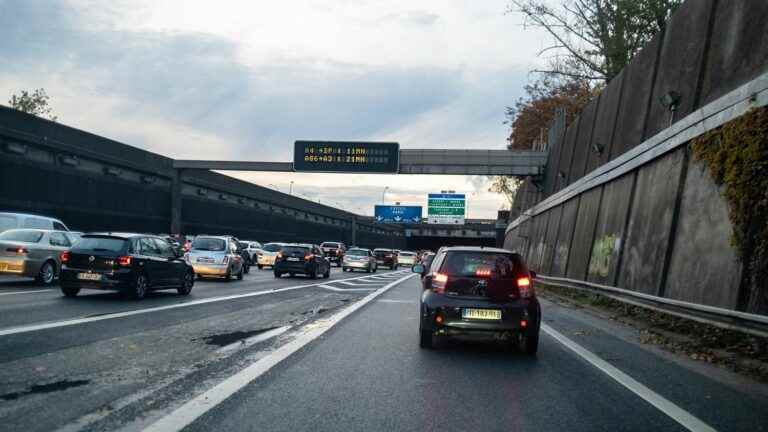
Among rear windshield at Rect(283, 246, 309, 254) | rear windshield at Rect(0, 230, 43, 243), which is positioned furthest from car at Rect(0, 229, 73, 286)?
rear windshield at Rect(283, 246, 309, 254)

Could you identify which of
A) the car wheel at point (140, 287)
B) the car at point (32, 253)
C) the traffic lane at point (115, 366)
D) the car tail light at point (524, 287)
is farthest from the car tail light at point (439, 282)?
the car at point (32, 253)

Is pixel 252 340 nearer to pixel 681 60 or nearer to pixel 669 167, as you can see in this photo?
pixel 669 167

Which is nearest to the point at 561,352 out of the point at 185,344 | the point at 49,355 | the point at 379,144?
the point at 185,344

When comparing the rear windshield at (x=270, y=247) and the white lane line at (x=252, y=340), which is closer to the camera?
the white lane line at (x=252, y=340)

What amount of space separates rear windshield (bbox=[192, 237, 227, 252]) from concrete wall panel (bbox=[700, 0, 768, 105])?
1732 cm

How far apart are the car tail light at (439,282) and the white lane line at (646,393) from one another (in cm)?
200

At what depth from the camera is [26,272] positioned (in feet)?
60.2

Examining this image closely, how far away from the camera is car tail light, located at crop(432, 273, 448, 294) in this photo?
31.3ft

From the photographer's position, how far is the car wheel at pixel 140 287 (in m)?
15.7

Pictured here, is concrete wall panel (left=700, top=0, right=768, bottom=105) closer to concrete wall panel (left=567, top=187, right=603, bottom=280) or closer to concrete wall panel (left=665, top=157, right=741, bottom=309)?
concrete wall panel (left=665, top=157, right=741, bottom=309)

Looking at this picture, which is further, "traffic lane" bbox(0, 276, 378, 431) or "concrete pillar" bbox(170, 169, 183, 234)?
"concrete pillar" bbox(170, 169, 183, 234)

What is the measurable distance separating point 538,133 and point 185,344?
154 feet

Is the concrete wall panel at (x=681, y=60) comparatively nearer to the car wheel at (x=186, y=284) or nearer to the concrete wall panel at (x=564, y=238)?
the concrete wall panel at (x=564, y=238)

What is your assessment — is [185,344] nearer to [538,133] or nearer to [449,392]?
[449,392]
